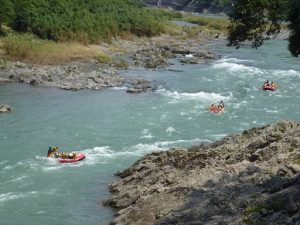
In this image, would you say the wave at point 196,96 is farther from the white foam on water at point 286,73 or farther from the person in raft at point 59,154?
the person in raft at point 59,154

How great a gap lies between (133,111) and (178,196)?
26.3 meters

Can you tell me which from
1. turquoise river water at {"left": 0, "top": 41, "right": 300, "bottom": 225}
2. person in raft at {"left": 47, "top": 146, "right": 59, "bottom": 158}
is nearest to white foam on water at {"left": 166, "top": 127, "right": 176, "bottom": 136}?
turquoise river water at {"left": 0, "top": 41, "right": 300, "bottom": 225}

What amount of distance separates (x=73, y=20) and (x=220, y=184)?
69638 millimetres

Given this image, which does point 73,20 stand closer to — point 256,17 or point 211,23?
point 211,23

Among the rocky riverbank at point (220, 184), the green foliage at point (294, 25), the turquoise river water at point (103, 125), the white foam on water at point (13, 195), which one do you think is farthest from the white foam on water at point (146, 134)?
the green foliage at point (294, 25)

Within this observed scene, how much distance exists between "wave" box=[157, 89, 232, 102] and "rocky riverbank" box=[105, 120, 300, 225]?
23.8 m

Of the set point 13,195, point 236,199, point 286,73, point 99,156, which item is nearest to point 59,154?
point 99,156

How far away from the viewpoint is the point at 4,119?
153 feet

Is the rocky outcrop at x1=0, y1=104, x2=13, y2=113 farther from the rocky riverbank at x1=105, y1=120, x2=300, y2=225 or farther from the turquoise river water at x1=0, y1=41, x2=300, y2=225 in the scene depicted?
the rocky riverbank at x1=105, y1=120, x2=300, y2=225

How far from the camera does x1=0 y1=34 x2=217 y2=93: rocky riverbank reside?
62000 mm

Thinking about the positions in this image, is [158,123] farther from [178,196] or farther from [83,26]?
[83,26]

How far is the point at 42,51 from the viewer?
73.5 m

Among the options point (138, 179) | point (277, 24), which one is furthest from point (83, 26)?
point (277, 24)

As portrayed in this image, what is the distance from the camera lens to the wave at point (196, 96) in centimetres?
5700
